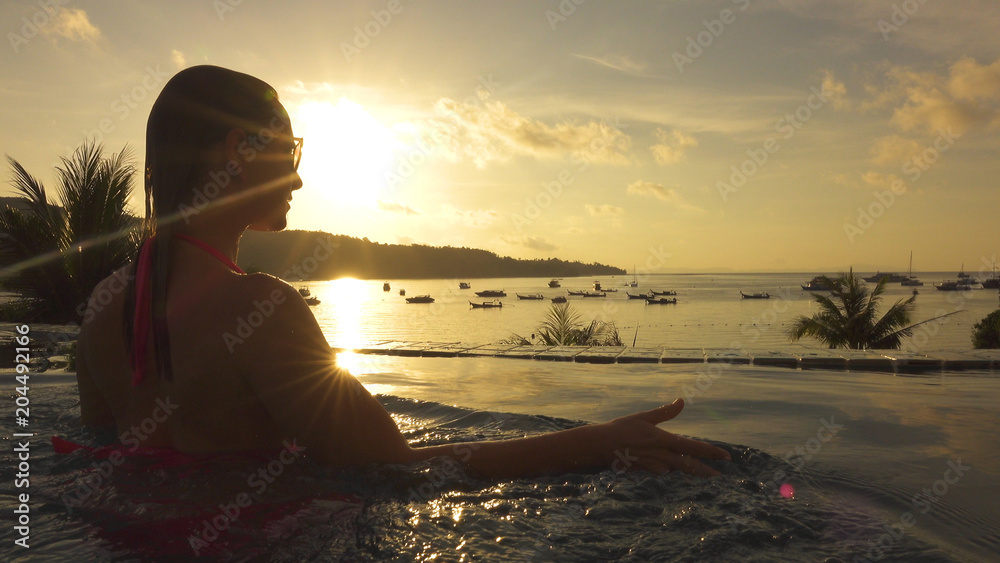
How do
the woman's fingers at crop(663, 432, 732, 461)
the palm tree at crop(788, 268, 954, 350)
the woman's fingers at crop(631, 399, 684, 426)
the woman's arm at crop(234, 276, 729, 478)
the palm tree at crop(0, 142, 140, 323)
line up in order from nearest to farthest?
1. the woman's arm at crop(234, 276, 729, 478)
2. the woman's fingers at crop(631, 399, 684, 426)
3. the woman's fingers at crop(663, 432, 732, 461)
4. the palm tree at crop(0, 142, 140, 323)
5. the palm tree at crop(788, 268, 954, 350)

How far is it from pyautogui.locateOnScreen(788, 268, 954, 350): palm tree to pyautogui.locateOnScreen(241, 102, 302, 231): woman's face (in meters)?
16.0

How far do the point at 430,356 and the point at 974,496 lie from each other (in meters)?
5.88

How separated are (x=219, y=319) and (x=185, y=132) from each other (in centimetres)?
52

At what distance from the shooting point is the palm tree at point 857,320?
15.2 meters

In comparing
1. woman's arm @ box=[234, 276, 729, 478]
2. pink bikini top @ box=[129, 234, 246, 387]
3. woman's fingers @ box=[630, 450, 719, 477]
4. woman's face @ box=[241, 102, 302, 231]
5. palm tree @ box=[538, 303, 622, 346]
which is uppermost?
woman's face @ box=[241, 102, 302, 231]

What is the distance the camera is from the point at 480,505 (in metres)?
1.81

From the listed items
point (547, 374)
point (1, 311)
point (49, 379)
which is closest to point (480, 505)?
point (547, 374)

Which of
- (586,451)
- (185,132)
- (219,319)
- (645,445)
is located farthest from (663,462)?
(185,132)

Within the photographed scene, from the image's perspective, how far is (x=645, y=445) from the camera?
1888 mm

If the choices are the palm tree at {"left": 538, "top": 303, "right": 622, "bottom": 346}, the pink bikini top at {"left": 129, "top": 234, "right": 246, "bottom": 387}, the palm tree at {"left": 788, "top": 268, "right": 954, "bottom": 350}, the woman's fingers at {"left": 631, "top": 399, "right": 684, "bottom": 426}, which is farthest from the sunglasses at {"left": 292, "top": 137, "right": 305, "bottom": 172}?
the palm tree at {"left": 788, "top": 268, "right": 954, "bottom": 350}

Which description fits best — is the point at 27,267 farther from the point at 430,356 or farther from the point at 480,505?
the point at 480,505

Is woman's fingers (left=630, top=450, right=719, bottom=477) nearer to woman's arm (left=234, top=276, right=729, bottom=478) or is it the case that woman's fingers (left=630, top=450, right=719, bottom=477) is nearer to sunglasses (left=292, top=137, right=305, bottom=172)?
woman's arm (left=234, top=276, right=729, bottom=478)

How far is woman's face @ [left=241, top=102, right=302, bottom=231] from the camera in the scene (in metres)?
1.62

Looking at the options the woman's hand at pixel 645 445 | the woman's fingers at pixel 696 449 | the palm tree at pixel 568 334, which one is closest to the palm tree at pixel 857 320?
the palm tree at pixel 568 334
